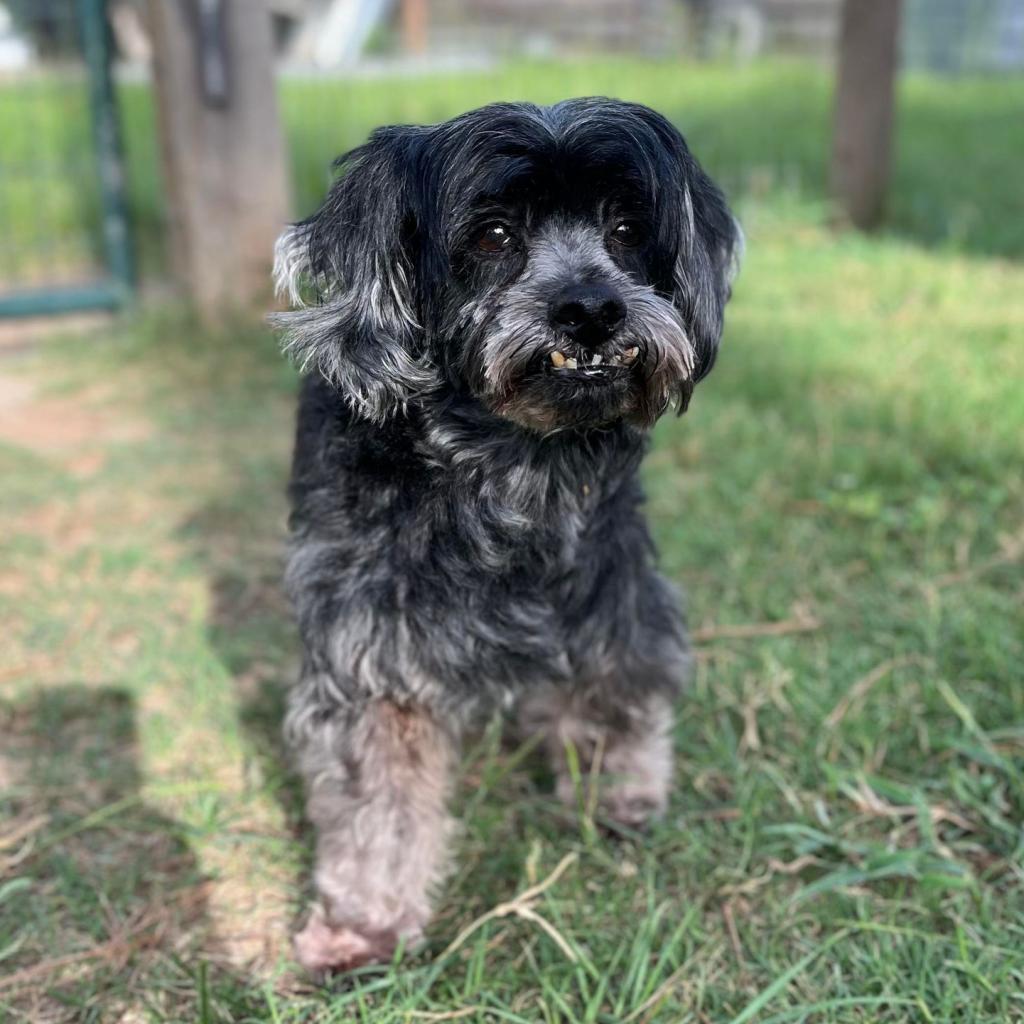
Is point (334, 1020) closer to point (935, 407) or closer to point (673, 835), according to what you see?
point (673, 835)

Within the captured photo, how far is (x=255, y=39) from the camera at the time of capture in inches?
214

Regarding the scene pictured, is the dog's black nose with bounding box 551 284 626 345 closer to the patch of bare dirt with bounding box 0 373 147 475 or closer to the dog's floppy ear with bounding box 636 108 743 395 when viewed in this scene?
the dog's floppy ear with bounding box 636 108 743 395

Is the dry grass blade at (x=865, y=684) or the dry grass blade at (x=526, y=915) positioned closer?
the dry grass blade at (x=526, y=915)

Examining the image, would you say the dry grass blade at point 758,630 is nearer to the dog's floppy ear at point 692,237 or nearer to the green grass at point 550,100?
the dog's floppy ear at point 692,237

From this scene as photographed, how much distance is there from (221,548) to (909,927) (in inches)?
97.9

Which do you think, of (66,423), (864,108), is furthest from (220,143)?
(864,108)

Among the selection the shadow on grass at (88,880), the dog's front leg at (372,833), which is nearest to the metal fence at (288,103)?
the shadow on grass at (88,880)

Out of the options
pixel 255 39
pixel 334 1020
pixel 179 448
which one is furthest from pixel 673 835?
pixel 255 39

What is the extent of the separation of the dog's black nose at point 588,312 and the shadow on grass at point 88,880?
4.61 feet

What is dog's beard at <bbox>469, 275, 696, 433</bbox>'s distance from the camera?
76.7 inches

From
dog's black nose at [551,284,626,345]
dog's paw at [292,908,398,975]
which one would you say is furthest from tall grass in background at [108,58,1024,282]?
dog's paw at [292,908,398,975]

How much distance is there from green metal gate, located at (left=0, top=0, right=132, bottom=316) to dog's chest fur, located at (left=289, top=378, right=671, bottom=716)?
4.48 m

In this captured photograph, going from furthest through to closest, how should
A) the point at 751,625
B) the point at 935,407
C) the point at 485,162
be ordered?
the point at 935,407 → the point at 751,625 → the point at 485,162

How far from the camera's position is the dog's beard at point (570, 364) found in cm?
195
